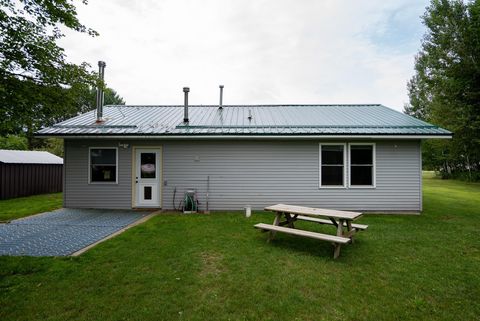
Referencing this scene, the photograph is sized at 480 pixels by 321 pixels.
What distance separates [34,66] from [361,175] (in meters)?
9.15

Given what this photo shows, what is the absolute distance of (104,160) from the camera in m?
8.80

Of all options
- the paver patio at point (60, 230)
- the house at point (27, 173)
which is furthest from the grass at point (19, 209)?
the house at point (27, 173)

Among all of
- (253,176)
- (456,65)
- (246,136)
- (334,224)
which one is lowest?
(334,224)

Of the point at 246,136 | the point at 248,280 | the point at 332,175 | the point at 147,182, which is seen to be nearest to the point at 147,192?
the point at 147,182

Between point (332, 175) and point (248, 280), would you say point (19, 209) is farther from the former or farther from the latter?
point (332, 175)

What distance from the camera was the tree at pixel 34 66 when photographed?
13.4ft

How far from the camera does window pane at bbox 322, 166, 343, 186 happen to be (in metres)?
8.54

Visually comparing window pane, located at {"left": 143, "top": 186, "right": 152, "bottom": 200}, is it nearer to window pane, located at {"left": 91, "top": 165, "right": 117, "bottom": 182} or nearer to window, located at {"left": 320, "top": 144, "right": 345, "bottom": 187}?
window pane, located at {"left": 91, "top": 165, "right": 117, "bottom": 182}

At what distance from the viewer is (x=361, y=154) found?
8508 millimetres

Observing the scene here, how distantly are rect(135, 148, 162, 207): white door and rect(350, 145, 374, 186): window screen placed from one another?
6.84 m

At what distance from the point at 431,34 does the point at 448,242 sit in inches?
779

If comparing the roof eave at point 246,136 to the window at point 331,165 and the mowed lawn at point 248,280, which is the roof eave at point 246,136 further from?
the mowed lawn at point 248,280

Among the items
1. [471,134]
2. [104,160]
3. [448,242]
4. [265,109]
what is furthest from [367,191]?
[471,134]

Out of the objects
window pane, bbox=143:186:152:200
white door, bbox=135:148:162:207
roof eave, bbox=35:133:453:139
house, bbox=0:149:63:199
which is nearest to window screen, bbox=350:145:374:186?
roof eave, bbox=35:133:453:139
